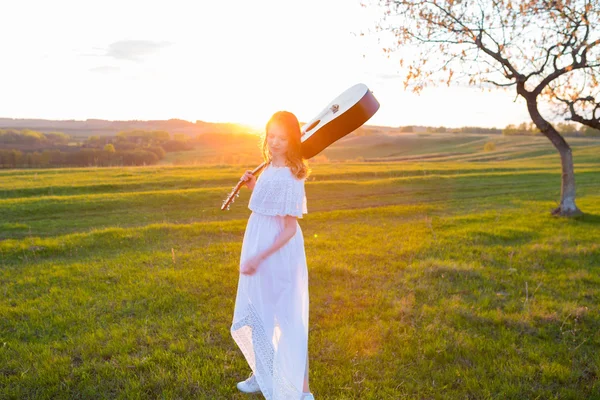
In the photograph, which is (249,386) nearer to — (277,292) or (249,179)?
(277,292)

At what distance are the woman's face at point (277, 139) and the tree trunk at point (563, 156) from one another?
1405 cm

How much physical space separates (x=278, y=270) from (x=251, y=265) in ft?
0.86

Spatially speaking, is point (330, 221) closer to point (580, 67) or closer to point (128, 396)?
point (580, 67)

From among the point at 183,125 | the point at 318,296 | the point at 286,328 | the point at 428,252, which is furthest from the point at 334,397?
the point at 183,125

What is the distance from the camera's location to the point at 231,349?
5824 mm

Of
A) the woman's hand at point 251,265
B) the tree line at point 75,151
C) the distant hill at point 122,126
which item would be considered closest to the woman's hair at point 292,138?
the woman's hand at point 251,265

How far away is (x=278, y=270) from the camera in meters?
4.12

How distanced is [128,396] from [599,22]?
13.5 metres

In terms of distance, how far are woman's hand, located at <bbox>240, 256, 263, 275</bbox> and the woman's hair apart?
873 millimetres

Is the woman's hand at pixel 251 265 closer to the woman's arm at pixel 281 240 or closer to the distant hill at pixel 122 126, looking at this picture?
the woman's arm at pixel 281 240

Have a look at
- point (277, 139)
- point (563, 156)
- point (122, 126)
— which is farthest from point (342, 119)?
point (122, 126)

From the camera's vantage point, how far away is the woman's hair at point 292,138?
4023mm

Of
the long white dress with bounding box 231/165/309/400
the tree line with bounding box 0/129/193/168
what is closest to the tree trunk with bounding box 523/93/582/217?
the long white dress with bounding box 231/165/309/400

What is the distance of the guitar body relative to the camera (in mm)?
4312
